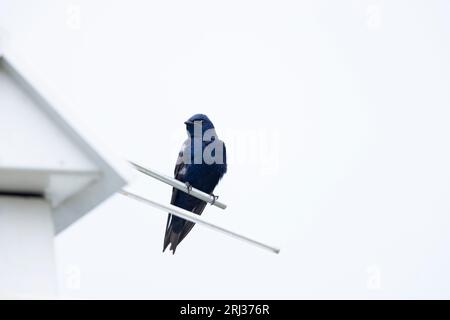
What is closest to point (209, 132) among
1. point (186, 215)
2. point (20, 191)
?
point (186, 215)

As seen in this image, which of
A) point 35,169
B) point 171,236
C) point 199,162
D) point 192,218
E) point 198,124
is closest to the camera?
point 35,169

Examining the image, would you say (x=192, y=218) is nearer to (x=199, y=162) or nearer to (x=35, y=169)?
(x=35, y=169)

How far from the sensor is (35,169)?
1.40 meters

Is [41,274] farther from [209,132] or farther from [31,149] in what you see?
[209,132]

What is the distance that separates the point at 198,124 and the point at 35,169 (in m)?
7.29

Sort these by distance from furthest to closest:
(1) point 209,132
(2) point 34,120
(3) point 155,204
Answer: (1) point 209,132 → (3) point 155,204 → (2) point 34,120

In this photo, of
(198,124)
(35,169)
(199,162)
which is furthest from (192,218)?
(198,124)

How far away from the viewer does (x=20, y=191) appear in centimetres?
150

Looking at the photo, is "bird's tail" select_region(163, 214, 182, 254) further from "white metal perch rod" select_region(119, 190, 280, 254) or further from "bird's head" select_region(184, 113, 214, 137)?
"white metal perch rod" select_region(119, 190, 280, 254)

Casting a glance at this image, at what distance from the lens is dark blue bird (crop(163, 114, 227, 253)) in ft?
27.1

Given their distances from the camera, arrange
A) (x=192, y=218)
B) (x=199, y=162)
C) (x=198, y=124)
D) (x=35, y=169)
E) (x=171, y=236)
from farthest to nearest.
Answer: (x=198, y=124) → (x=199, y=162) → (x=171, y=236) → (x=192, y=218) → (x=35, y=169)
